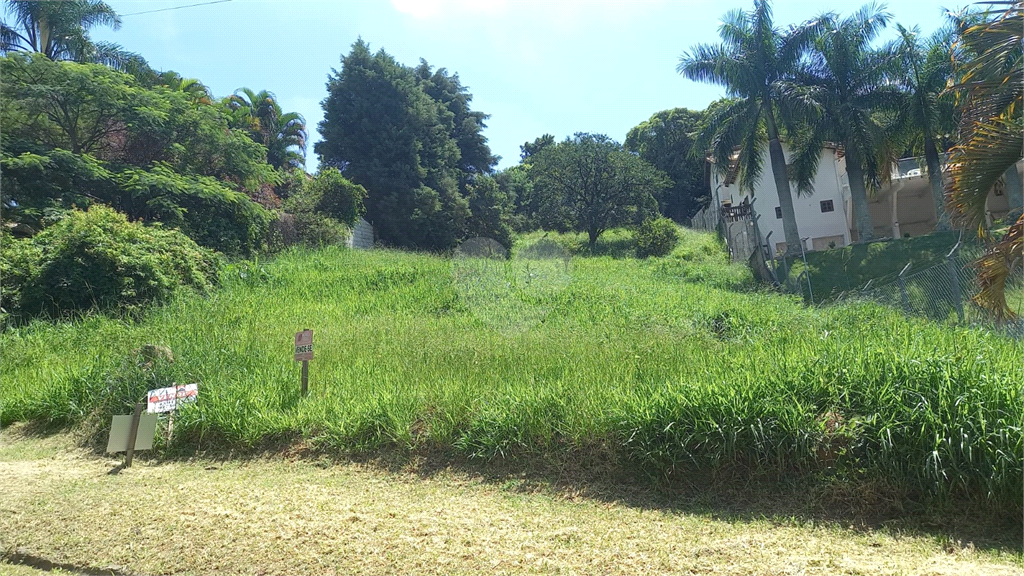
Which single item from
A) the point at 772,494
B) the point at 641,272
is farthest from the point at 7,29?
the point at 772,494

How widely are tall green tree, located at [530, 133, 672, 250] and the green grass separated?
41.1 ft

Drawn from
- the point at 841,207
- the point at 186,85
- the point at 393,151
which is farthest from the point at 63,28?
the point at 841,207

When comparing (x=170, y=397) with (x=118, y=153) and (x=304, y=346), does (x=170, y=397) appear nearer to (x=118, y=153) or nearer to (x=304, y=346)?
(x=304, y=346)

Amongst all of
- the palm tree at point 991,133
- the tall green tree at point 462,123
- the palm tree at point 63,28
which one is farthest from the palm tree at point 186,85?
the palm tree at point 991,133

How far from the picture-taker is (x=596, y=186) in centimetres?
3447

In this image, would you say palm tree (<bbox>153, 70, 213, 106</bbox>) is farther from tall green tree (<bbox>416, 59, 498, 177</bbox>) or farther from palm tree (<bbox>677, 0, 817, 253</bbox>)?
palm tree (<bbox>677, 0, 817, 253</bbox>)

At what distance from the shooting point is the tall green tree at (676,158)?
1764 inches

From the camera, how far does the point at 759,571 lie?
3.31 meters

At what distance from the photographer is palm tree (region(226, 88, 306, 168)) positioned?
33062mm

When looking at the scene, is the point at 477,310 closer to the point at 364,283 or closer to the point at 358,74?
the point at 364,283

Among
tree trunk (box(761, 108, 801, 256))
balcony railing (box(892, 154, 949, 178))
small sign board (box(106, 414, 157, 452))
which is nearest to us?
small sign board (box(106, 414, 157, 452))

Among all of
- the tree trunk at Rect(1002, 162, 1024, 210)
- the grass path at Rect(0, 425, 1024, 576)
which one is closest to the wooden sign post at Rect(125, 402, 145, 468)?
the grass path at Rect(0, 425, 1024, 576)

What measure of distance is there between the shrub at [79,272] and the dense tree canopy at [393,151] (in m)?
17.6

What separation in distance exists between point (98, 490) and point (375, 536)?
3001 millimetres
